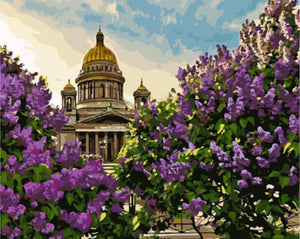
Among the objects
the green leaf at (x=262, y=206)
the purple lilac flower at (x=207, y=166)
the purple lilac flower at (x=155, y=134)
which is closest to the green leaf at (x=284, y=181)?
the green leaf at (x=262, y=206)

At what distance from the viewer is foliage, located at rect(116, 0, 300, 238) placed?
4949 millimetres

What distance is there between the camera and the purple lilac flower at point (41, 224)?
4242 millimetres

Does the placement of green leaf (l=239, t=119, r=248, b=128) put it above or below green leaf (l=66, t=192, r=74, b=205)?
above

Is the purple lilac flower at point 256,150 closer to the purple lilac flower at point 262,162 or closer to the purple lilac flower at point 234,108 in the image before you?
the purple lilac flower at point 262,162

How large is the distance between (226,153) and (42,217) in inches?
106

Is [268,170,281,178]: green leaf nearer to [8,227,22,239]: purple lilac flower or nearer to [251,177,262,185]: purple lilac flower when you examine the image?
[251,177,262,185]: purple lilac flower

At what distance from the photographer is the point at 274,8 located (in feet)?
19.3

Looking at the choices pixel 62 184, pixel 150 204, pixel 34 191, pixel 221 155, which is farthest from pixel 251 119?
pixel 34 191

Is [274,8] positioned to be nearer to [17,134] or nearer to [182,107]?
[182,107]

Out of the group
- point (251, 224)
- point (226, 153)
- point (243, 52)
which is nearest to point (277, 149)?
point (226, 153)

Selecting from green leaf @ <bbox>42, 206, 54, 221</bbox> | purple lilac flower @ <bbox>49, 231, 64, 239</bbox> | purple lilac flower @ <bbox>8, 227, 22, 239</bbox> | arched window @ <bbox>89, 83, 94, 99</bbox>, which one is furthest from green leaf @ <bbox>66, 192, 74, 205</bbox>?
arched window @ <bbox>89, 83, 94, 99</bbox>

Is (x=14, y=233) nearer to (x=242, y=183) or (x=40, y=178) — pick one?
(x=40, y=178)

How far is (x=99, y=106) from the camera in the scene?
73.4 meters

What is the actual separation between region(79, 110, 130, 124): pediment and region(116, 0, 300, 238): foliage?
2370 inches
